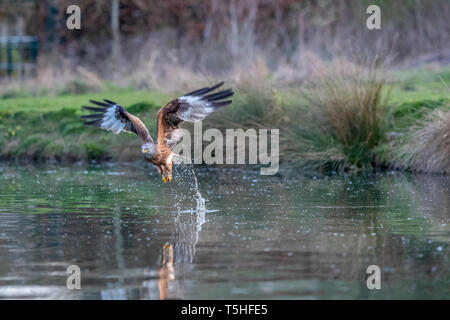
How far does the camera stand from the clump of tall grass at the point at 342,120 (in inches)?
609

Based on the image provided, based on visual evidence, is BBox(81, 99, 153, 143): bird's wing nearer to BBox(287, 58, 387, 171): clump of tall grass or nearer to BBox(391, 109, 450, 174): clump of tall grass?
BBox(287, 58, 387, 171): clump of tall grass

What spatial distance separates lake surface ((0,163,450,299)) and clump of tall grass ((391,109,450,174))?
48 cm

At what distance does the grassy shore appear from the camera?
49.9 ft

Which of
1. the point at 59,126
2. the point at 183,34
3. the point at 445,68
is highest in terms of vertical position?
the point at 183,34

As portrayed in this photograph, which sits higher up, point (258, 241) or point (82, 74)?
point (82, 74)

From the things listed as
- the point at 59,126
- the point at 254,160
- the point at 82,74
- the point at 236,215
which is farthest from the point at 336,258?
the point at 82,74

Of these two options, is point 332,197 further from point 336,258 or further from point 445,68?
point 445,68

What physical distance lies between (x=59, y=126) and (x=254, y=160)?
17.3ft

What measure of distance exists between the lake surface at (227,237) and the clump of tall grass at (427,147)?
0.48 m

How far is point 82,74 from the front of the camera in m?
24.9

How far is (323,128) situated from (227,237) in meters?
7.04

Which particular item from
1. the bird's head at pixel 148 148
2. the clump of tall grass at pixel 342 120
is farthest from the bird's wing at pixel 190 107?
the clump of tall grass at pixel 342 120

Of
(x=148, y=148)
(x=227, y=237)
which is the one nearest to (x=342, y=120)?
(x=148, y=148)
